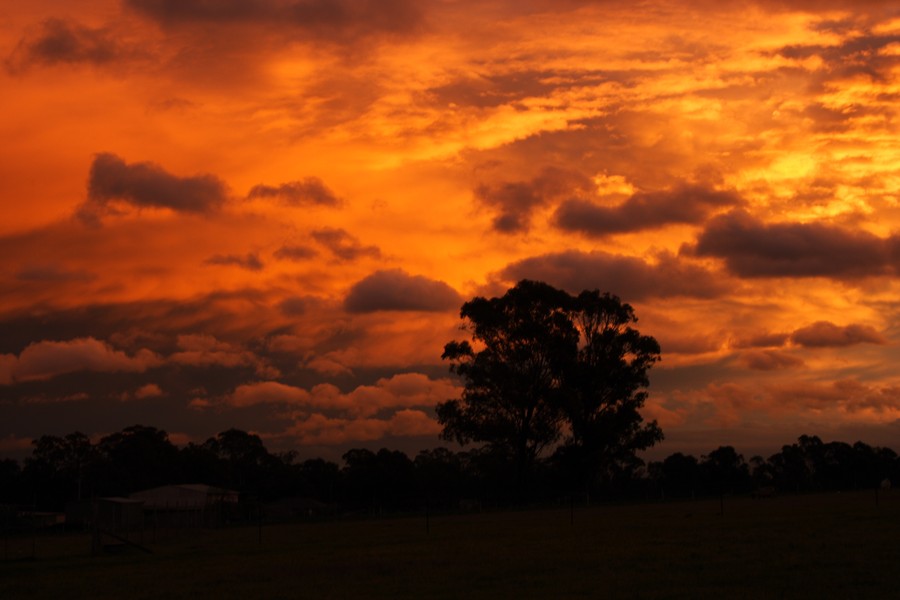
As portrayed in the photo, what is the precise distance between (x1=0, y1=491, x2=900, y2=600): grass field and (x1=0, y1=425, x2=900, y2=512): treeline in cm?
4357

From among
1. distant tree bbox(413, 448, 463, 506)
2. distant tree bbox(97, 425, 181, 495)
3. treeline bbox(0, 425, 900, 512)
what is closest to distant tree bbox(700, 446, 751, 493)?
treeline bbox(0, 425, 900, 512)

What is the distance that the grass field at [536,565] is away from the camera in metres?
24.8

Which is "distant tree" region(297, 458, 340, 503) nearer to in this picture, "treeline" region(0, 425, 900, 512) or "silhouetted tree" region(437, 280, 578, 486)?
"treeline" region(0, 425, 900, 512)

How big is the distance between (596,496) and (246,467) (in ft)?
237

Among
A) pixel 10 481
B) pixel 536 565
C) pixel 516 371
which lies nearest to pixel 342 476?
pixel 10 481

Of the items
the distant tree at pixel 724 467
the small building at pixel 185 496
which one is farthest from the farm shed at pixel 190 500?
the distant tree at pixel 724 467

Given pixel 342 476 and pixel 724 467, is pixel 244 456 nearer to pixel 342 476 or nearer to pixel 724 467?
pixel 342 476

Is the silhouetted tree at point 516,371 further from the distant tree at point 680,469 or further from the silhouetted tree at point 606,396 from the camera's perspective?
the distant tree at point 680,469

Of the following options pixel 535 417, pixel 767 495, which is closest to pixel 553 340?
pixel 535 417

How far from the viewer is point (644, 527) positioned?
46562mm

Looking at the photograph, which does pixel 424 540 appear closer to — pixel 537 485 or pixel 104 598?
pixel 104 598

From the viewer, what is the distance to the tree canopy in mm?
86125

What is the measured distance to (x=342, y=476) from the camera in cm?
14262

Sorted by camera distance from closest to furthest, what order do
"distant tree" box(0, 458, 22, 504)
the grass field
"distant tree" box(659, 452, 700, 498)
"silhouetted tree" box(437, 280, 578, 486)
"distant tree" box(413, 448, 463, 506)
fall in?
the grass field
"silhouetted tree" box(437, 280, 578, 486)
"distant tree" box(413, 448, 463, 506)
"distant tree" box(0, 458, 22, 504)
"distant tree" box(659, 452, 700, 498)
